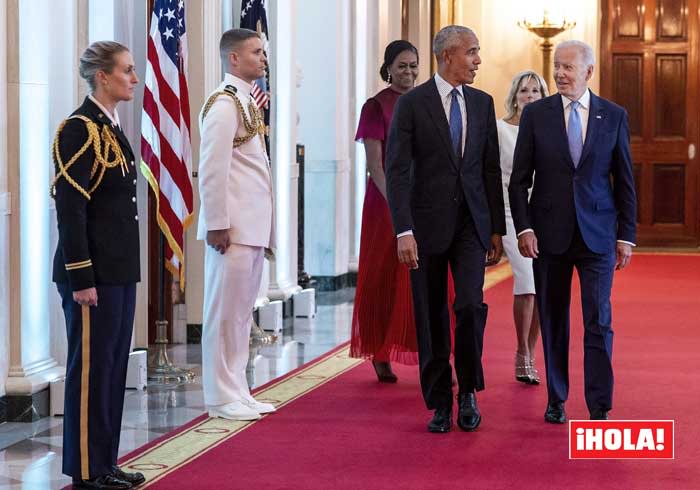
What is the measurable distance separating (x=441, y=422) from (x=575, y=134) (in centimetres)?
135

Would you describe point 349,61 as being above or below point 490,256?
above

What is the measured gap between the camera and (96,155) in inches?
179

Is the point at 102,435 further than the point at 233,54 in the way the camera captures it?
No

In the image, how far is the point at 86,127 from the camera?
4559 mm

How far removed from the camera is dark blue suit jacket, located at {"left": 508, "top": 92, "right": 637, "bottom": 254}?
561cm

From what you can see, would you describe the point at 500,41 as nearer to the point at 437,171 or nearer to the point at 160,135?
the point at 160,135

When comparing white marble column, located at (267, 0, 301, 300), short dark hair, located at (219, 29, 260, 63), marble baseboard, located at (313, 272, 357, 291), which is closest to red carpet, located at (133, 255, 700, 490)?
short dark hair, located at (219, 29, 260, 63)

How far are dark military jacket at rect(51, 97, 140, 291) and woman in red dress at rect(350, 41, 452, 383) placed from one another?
7.73ft

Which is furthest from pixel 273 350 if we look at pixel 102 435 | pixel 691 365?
pixel 102 435

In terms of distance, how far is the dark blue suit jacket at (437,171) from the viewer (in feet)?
18.4

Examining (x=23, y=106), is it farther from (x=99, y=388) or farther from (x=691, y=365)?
(x=691, y=365)

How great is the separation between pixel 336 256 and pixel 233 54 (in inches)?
253

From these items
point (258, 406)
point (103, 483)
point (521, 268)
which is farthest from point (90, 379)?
point (521, 268)

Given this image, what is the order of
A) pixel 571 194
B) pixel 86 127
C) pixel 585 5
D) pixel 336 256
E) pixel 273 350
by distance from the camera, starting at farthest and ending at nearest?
pixel 585 5 < pixel 336 256 < pixel 273 350 < pixel 571 194 < pixel 86 127
